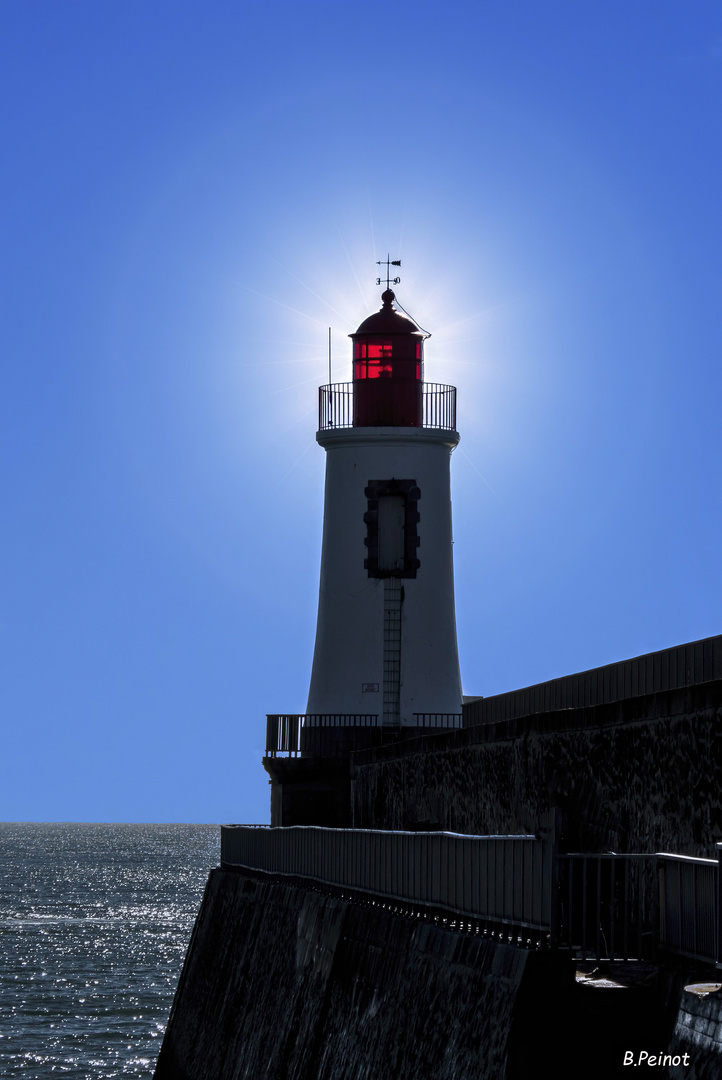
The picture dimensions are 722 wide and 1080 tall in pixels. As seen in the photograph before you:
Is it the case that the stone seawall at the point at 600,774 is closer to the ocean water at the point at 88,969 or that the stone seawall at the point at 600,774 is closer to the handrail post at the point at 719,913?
the handrail post at the point at 719,913

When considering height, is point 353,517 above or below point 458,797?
above

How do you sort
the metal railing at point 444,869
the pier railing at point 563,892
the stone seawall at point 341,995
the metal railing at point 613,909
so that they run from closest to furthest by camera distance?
the pier railing at point 563,892 < the metal railing at point 613,909 < the stone seawall at point 341,995 < the metal railing at point 444,869

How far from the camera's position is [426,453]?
34.4m

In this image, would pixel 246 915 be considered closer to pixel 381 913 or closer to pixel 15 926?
pixel 381 913

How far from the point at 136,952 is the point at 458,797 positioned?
40208 millimetres

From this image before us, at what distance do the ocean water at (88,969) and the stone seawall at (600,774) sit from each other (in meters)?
13.1

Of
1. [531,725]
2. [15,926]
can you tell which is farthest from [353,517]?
[15,926]

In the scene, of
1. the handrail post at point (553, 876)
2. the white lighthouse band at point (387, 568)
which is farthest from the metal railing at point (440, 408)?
the handrail post at point (553, 876)

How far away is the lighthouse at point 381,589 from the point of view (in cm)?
3375

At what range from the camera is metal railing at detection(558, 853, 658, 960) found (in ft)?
40.9

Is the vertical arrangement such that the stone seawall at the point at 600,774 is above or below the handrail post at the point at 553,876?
above

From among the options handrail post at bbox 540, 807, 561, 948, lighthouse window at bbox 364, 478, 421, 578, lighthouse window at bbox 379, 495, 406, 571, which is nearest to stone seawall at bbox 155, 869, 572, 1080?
handrail post at bbox 540, 807, 561, 948

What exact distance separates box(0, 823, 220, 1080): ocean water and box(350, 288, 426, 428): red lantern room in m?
13.8

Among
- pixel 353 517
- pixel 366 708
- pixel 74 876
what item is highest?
pixel 353 517
